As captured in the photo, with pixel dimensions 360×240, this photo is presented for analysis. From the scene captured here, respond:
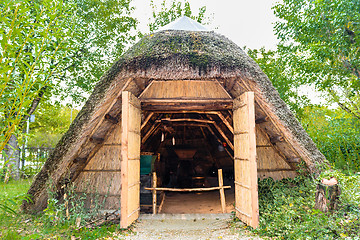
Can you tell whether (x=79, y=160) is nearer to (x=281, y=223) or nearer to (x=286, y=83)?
(x=281, y=223)

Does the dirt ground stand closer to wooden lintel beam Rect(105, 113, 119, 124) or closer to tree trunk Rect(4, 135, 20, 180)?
wooden lintel beam Rect(105, 113, 119, 124)

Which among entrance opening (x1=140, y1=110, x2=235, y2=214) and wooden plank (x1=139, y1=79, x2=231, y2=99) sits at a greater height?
wooden plank (x1=139, y1=79, x2=231, y2=99)

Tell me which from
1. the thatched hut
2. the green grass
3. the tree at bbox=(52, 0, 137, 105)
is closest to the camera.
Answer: the green grass

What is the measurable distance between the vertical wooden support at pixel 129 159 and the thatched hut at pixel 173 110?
0.01m

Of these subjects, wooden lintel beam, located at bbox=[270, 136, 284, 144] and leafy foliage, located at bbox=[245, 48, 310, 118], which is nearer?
wooden lintel beam, located at bbox=[270, 136, 284, 144]

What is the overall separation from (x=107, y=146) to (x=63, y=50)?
2.74m

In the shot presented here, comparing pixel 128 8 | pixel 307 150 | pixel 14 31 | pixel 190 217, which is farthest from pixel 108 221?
pixel 128 8

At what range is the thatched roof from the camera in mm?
3605

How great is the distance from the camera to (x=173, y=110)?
5.04 m

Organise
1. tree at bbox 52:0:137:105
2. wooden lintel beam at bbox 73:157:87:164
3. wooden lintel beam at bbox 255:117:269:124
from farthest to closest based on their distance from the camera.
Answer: tree at bbox 52:0:137:105
wooden lintel beam at bbox 255:117:269:124
wooden lintel beam at bbox 73:157:87:164

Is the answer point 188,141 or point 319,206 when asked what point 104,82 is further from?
point 188,141

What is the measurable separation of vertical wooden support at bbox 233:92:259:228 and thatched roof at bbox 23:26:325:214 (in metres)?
0.38

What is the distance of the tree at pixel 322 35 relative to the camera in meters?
5.36

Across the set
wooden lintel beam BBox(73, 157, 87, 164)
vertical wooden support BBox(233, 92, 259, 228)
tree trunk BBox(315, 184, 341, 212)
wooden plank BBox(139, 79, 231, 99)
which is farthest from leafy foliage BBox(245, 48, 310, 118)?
wooden lintel beam BBox(73, 157, 87, 164)
